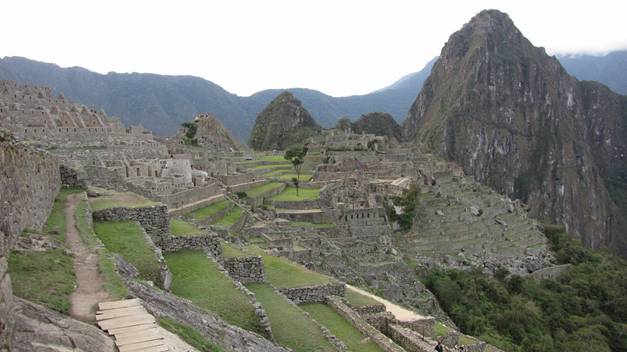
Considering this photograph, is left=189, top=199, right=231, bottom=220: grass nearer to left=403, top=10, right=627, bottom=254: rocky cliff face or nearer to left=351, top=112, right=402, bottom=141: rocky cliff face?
left=351, top=112, right=402, bottom=141: rocky cliff face

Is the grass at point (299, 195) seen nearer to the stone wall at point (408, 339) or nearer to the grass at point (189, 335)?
the stone wall at point (408, 339)

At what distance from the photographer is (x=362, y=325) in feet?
39.7

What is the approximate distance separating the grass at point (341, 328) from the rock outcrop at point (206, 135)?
4881 centimetres

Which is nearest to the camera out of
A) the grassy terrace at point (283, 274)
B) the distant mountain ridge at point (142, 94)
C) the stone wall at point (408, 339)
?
the stone wall at point (408, 339)

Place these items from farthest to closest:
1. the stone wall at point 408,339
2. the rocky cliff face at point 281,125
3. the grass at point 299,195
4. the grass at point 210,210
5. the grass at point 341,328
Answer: the rocky cliff face at point 281,125 < the grass at point 299,195 < the grass at point 210,210 < the stone wall at point 408,339 < the grass at point 341,328

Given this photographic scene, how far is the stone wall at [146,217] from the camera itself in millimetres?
11500

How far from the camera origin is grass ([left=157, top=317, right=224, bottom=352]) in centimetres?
639

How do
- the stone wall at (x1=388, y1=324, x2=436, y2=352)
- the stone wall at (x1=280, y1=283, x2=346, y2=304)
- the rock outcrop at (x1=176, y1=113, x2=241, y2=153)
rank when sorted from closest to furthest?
the stone wall at (x1=388, y1=324, x2=436, y2=352), the stone wall at (x1=280, y1=283, x2=346, y2=304), the rock outcrop at (x1=176, y1=113, x2=241, y2=153)

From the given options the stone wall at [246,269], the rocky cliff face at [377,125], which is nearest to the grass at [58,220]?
the stone wall at [246,269]

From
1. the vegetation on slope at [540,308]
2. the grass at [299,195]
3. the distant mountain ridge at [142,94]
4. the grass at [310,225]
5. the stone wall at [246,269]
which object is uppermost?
the distant mountain ridge at [142,94]

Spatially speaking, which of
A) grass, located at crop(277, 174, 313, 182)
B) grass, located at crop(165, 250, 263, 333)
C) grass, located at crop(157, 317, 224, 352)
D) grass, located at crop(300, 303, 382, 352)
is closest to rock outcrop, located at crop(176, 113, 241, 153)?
grass, located at crop(277, 174, 313, 182)

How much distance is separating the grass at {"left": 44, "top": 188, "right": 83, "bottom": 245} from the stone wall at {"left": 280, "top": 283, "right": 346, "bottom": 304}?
5.41 m

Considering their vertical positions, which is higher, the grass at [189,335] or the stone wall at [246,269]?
the grass at [189,335]

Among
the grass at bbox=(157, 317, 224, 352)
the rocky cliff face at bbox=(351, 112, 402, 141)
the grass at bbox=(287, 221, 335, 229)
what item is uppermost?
the rocky cliff face at bbox=(351, 112, 402, 141)
